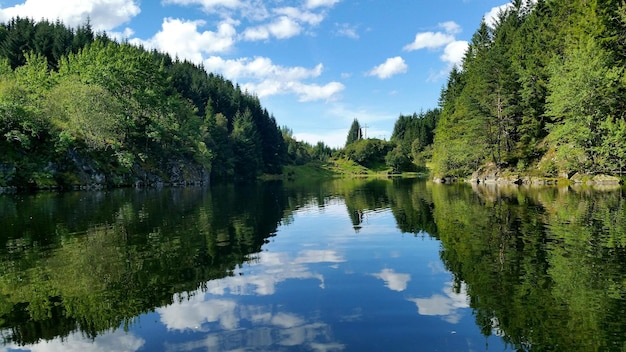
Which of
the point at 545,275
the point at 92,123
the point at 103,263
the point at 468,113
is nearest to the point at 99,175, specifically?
the point at 92,123

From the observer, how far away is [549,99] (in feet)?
218

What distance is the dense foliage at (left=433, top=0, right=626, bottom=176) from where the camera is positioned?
194 ft

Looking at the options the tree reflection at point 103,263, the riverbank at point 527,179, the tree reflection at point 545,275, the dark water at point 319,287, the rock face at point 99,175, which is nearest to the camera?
the tree reflection at point 545,275

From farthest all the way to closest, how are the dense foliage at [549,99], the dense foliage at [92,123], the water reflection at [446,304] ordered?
the dense foliage at [92,123] < the dense foliage at [549,99] < the water reflection at [446,304]

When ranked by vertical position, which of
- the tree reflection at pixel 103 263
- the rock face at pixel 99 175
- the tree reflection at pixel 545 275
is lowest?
the tree reflection at pixel 545 275

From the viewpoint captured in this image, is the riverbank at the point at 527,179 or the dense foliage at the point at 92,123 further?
the dense foliage at the point at 92,123

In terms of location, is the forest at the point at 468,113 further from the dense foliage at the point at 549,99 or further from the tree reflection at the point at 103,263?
the tree reflection at the point at 103,263

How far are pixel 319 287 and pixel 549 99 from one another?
65933 millimetres

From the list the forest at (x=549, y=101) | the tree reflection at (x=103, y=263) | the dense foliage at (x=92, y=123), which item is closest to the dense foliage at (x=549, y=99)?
the forest at (x=549, y=101)

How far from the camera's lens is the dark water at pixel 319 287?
10508 mm

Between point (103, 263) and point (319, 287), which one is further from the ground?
point (103, 263)

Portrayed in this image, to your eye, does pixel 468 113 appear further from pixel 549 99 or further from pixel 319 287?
pixel 319 287

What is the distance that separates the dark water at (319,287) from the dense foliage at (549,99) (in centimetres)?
3935

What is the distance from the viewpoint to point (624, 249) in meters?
18.4
